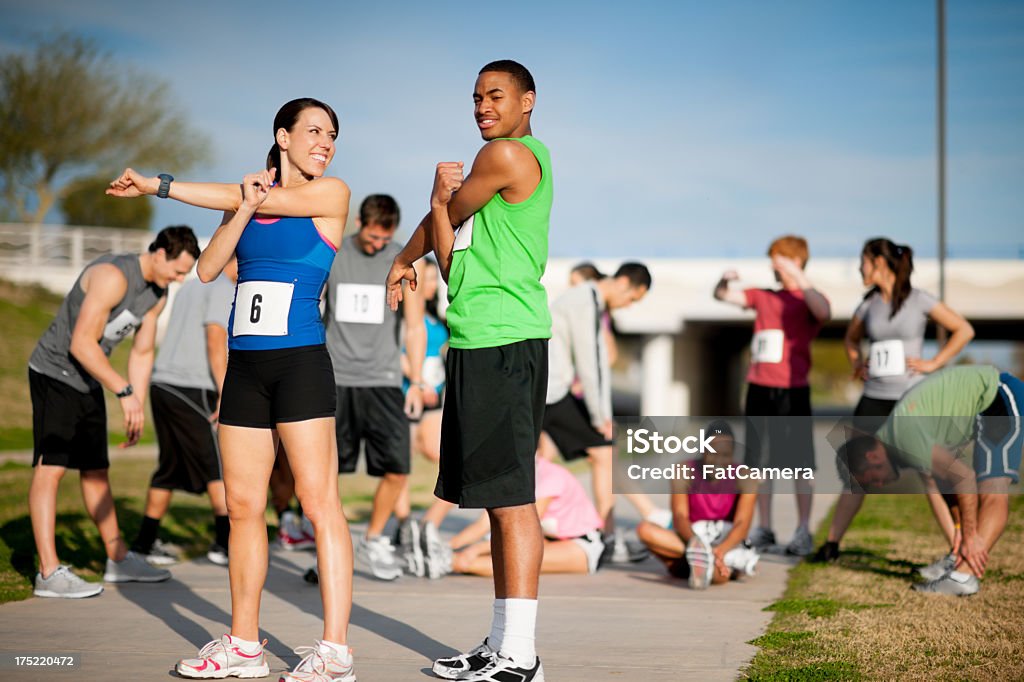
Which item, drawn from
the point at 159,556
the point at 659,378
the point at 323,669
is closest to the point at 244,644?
the point at 323,669

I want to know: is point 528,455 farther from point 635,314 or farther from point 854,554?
point 635,314

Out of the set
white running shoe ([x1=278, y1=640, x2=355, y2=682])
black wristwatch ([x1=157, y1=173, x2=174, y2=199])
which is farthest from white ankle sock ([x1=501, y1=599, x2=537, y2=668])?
black wristwatch ([x1=157, y1=173, x2=174, y2=199])

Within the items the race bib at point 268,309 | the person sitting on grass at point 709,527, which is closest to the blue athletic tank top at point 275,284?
the race bib at point 268,309

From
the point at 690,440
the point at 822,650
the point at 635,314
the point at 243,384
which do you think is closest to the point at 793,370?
the point at 690,440

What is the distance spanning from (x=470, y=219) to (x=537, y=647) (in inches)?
75.5

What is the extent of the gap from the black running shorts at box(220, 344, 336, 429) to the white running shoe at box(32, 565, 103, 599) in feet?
7.22

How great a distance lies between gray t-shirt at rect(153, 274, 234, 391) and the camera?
6918mm

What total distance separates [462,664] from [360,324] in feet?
10.6

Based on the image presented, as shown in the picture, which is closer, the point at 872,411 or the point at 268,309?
the point at 268,309

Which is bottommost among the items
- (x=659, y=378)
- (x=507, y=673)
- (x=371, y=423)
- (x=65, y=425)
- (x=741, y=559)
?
(x=659, y=378)

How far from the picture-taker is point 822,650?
453 cm

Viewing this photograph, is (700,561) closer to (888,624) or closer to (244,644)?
(888,624)

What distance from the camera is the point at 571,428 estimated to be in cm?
767
